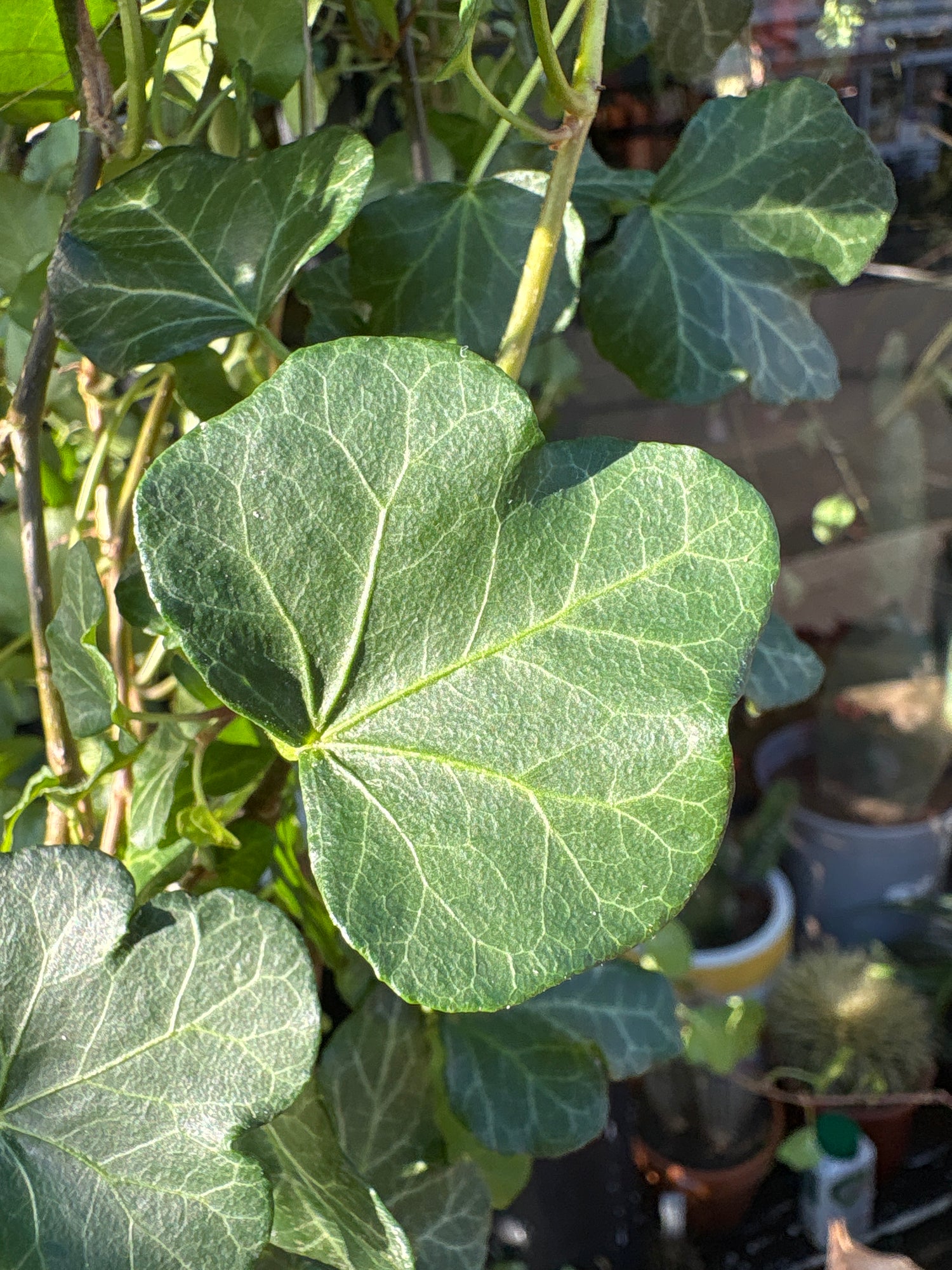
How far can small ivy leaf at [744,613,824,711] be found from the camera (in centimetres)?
49

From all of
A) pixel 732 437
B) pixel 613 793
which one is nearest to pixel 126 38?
pixel 613 793

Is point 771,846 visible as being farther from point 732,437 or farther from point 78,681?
point 78,681

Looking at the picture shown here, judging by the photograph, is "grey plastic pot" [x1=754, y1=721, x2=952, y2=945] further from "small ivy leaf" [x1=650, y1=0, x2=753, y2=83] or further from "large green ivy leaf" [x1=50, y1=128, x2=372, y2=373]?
"large green ivy leaf" [x1=50, y1=128, x2=372, y2=373]

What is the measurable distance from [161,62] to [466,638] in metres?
0.20

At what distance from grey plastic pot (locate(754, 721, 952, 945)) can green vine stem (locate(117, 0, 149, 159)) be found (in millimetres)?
1533

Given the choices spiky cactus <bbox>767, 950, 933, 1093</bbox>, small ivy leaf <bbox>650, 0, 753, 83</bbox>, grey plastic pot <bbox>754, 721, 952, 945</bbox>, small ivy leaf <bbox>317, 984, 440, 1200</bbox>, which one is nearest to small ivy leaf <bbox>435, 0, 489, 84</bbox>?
small ivy leaf <bbox>650, 0, 753, 83</bbox>

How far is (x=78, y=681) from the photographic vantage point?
1.08 ft

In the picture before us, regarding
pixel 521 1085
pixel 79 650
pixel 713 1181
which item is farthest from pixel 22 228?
pixel 713 1181

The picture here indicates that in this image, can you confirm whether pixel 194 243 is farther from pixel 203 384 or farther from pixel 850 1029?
pixel 850 1029

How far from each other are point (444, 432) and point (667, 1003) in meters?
0.41

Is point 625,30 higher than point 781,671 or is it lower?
higher

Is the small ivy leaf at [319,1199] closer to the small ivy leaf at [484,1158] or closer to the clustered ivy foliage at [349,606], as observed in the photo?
the clustered ivy foliage at [349,606]

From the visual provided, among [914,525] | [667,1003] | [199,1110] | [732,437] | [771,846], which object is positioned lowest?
[771,846]

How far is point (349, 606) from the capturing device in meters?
0.26
